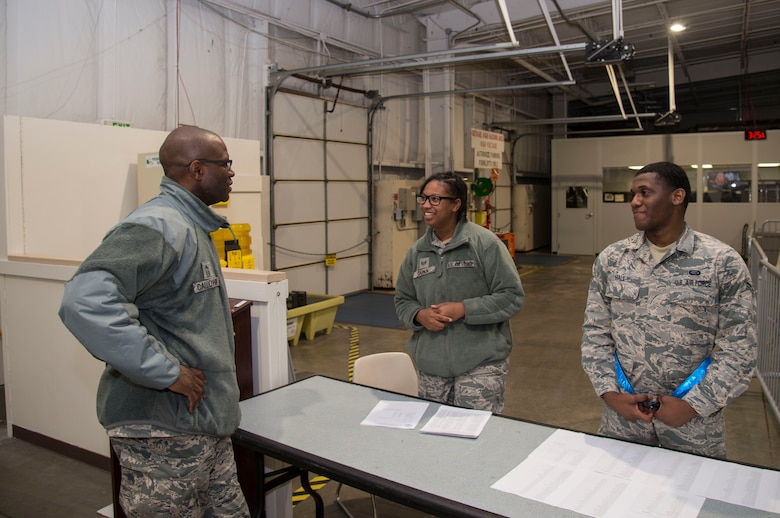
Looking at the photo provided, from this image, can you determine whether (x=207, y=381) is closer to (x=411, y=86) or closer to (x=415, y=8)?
(x=415, y=8)

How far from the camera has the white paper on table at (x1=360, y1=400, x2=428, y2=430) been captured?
2023 mm

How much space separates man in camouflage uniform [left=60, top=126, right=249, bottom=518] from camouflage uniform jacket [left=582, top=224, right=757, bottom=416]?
1.24 m

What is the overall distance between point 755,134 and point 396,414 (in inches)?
502

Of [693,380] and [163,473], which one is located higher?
[693,380]

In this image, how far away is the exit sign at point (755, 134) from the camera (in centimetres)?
1193

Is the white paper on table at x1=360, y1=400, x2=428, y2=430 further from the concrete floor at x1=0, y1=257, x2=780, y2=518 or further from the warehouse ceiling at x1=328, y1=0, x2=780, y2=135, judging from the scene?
the warehouse ceiling at x1=328, y1=0, x2=780, y2=135

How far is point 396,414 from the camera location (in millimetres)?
2105

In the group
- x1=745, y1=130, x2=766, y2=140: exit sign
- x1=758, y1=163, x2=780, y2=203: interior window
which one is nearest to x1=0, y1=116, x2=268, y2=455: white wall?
x1=745, y1=130, x2=766, y2=140: exit sign

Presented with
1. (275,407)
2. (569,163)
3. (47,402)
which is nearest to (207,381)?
(275,407)

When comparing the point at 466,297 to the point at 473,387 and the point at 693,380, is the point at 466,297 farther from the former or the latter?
the point at 693,380

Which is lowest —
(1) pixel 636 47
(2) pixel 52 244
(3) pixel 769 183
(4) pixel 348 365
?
(4) pixel 348 365

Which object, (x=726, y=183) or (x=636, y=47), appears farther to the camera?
(x=726, y=183)

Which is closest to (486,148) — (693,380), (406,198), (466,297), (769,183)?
(406,198)

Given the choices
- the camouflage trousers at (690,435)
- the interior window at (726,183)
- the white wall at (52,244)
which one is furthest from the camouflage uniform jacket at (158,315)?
the interior window at (726,183)
